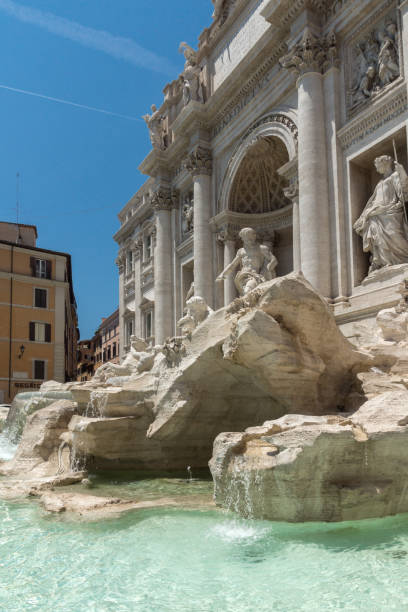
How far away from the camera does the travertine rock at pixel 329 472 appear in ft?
16.7

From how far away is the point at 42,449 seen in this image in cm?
967

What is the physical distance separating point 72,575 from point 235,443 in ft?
7.20

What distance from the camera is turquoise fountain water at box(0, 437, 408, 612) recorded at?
373 centimetres

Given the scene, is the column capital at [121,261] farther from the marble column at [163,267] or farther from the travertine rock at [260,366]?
the travertine rock at [260,366]

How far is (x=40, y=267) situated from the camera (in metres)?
Answer: 33.2

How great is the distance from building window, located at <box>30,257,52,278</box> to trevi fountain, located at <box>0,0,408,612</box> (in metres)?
15.7

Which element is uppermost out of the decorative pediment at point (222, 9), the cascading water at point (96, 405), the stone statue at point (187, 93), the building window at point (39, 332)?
the decorative pediment at point (222, 9)

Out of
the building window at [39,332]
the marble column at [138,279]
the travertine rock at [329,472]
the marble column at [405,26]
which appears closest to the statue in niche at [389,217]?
Answer: the marble column at [405,26]

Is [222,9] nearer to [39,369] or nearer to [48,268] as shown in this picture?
[48,268]

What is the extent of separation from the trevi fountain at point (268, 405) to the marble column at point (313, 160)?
0.18ft

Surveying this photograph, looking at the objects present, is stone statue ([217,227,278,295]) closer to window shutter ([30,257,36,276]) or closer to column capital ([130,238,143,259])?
column capital ([130,238,143,259])

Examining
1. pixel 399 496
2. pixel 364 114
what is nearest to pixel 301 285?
pixel 399 496

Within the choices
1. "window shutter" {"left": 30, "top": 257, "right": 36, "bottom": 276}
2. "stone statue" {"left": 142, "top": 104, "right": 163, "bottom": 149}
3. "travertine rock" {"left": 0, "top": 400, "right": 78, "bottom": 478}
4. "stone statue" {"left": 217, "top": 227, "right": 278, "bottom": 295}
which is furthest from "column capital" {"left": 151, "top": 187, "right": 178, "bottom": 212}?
"travertine rock" {"left": 0, "top": 400, "right": 78, "bottom": 478}

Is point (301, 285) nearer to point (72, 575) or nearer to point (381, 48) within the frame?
point (72, 575)
